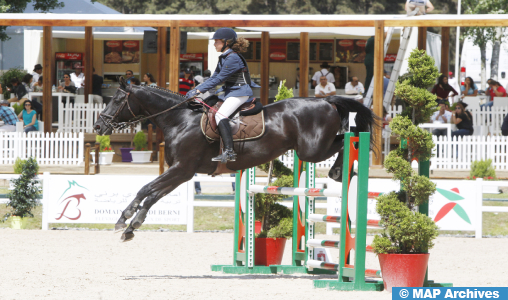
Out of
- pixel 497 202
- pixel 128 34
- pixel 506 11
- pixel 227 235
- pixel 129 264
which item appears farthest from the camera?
pixel 506 11

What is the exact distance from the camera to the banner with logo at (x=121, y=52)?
2070 centimetres

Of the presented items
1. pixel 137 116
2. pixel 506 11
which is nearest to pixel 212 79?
pixel 137 116

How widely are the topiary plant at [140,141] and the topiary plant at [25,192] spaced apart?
333 centimetres

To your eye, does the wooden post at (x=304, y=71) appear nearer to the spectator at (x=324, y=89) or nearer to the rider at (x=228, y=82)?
the spectator at (x=324, y=89)

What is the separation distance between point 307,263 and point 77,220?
5244 millimetres

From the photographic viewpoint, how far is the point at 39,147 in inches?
535

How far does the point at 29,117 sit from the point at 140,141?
8.08 ft

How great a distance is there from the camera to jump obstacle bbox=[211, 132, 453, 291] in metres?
5.81

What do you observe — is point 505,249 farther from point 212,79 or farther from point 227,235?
point 212,79

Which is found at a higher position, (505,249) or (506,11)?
(506,11)

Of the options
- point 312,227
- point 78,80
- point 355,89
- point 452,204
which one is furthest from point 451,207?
point 78,80

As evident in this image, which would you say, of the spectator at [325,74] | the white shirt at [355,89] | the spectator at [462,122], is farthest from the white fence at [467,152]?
the spectator at [325,74]

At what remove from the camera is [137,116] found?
7.16m

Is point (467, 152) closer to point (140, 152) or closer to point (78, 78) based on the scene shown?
point (140, 152)
